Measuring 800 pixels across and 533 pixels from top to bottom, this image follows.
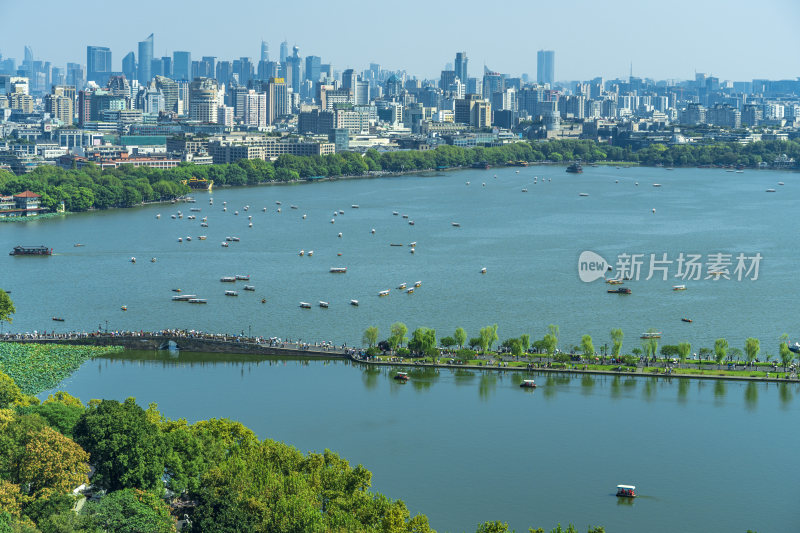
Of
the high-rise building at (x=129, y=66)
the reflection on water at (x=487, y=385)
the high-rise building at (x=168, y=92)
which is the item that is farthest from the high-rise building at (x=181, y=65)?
the reflection on water at (x=487, y=385)

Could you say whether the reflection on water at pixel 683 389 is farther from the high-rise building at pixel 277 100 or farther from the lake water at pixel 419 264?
the high-rise building at pixel 277 100

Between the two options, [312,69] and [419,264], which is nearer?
[419,264]

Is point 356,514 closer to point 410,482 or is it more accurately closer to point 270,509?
point 270,509

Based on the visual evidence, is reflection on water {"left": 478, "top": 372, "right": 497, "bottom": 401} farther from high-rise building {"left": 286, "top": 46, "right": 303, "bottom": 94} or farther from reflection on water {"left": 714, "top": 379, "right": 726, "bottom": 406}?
high-rise building {"left": 286, "top": 46, "right": 303, "bottom": 94}

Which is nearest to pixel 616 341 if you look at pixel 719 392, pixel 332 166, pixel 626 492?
pixel 719 392

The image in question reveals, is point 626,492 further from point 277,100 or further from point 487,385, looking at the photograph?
point 277,100

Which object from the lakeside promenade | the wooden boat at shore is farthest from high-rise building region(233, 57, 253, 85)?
the wooden boat at shore

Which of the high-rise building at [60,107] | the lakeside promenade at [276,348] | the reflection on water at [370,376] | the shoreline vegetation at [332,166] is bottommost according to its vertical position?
the reflection on water at [370,376]
